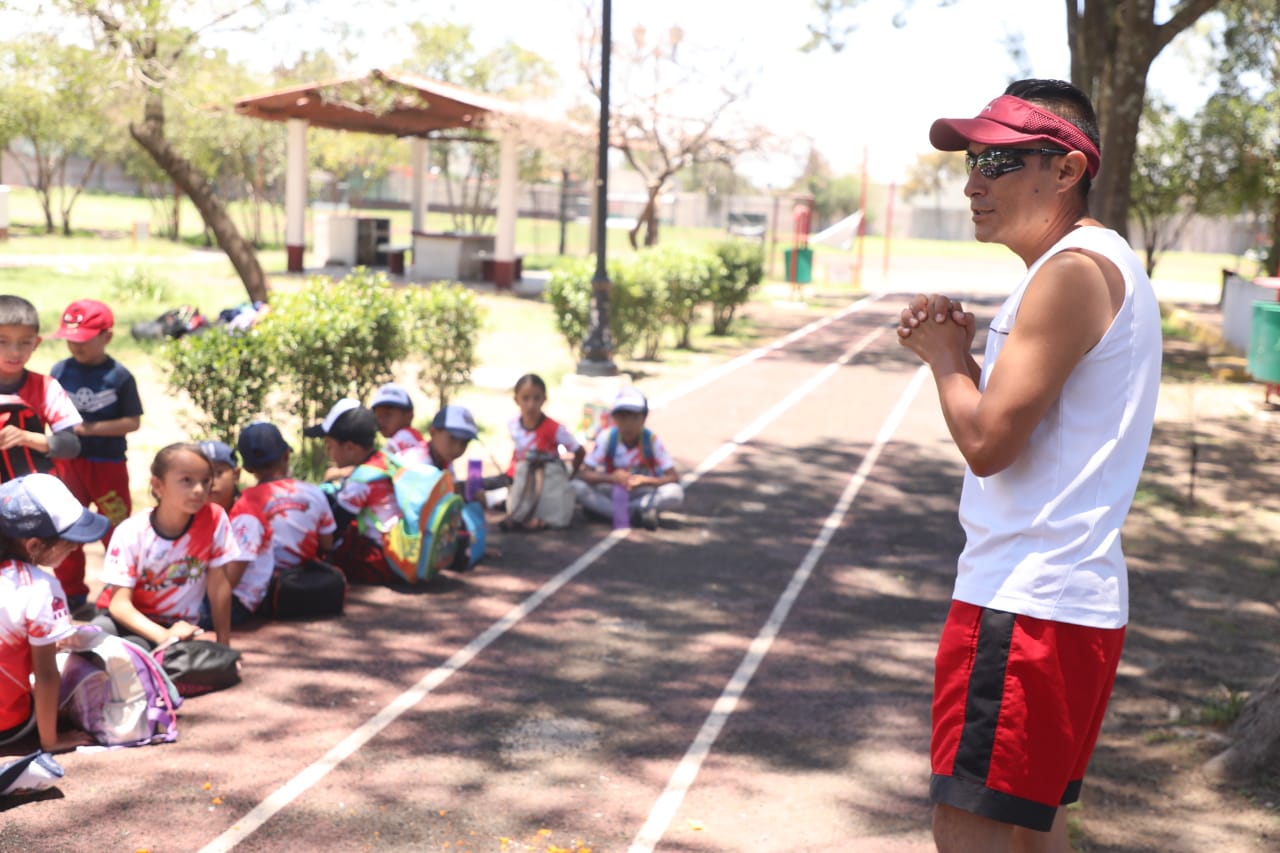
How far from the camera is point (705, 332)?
23828mm

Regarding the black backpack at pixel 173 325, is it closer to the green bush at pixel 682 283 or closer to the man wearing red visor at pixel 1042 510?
the green bush at pixel 682 283

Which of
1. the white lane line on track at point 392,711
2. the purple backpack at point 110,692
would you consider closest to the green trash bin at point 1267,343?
the white lane line on track at point 392,711

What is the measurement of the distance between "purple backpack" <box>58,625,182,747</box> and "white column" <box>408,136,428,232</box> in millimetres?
27532

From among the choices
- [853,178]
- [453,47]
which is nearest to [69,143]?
[453,47]

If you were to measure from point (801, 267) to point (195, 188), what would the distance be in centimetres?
2171

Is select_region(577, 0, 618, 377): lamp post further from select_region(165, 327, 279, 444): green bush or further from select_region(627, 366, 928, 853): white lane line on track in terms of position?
select_region(165, 327, 279, 444): green bush

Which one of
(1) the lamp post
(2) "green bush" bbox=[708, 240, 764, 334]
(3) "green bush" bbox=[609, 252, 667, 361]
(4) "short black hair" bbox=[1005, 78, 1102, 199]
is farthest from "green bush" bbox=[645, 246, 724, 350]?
(4) "short black hair" bbox=[1005, 78, 1102, 199]

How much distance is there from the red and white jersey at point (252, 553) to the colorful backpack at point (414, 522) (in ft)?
2.69

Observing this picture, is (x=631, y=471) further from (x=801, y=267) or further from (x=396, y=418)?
(x=801, y=267)

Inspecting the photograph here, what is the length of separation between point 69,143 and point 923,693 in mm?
42009

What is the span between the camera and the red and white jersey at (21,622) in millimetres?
4602

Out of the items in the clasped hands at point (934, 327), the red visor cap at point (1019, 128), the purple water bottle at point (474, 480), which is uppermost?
the red visor cap at point (1019, 128)

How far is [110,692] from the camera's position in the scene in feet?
16.8

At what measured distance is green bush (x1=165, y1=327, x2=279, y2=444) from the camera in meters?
8.53
